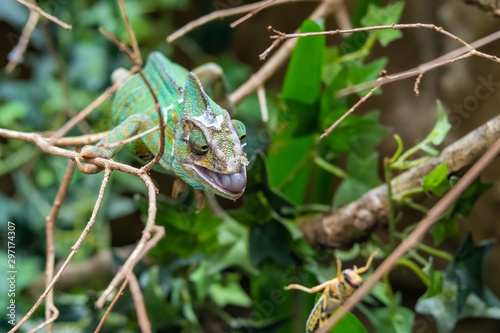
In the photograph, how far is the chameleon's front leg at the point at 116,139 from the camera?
3.35 feet

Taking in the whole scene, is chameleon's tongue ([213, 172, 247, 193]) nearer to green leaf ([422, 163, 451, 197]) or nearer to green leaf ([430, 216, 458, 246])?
green leaf ([422, 163, 451, 197])

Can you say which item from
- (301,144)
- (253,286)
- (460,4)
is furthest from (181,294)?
(460,4)

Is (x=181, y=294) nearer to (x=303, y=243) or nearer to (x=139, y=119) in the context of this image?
(x=303, y=243)

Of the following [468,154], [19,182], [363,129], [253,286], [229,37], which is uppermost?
[229,37]

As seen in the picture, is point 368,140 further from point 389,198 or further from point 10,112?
point 10,112

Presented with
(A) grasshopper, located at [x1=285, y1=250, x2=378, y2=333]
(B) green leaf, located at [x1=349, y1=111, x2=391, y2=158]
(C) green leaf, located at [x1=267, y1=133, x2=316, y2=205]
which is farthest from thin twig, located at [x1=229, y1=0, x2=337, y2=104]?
(A) grasshopper, located at [x1=285, y1=250, x2=378, y2=333]

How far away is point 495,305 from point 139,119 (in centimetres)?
101

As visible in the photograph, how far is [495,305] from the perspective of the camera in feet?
4.40

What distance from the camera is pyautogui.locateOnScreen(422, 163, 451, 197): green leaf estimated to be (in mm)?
1163

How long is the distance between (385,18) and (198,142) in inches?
31.2

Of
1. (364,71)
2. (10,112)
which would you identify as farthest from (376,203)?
(10,112)

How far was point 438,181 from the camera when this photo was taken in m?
1.19

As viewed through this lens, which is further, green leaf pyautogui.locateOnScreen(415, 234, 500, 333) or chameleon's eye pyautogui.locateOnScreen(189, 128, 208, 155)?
green leaf pyautogui.locateOnScreen(415, 234, 500, 333)

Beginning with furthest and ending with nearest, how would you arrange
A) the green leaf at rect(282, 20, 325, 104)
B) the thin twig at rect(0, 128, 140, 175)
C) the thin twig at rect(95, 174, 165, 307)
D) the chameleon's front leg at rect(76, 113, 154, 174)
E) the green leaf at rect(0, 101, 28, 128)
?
the green leaf at rect(0, 101, 28, 128) → the green leaf at rect(282, 20, 325, 104) → the chameleon's front leg at rect(76, 113, 154, 174) → the thin twig at rect(0, 128, 140, 175) → the thin twig at rect(95, 174, 165, 307)
